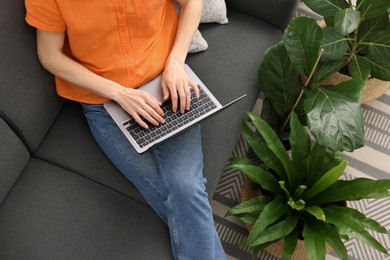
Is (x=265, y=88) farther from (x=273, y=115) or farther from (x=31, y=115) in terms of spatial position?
(x=31, y=115)

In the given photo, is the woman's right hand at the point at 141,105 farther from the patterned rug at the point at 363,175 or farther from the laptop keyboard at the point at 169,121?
the patterned rug at the point at 363,175

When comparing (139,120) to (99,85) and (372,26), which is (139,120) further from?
(372,26)

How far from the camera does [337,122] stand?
3.92 feet

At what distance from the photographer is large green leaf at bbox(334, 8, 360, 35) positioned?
121 centimetres

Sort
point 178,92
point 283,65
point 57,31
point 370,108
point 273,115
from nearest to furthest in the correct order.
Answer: point 57,31 → point 178,92 → point 283,65 → point 273,115 → point 370,108

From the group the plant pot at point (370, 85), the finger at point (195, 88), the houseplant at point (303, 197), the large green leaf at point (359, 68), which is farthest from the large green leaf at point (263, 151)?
the plant pot at point (370, 85)

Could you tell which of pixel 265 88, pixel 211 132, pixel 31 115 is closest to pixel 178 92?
pixel 211 132

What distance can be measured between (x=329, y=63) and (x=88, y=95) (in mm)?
813

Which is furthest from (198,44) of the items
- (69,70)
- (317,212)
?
(317,212)

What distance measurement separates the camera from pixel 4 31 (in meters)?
1.14

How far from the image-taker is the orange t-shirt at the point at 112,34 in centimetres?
108

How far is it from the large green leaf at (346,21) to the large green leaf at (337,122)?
20 centimetres

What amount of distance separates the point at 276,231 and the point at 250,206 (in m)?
0.11

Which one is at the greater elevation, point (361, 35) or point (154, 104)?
point (361, 35)
